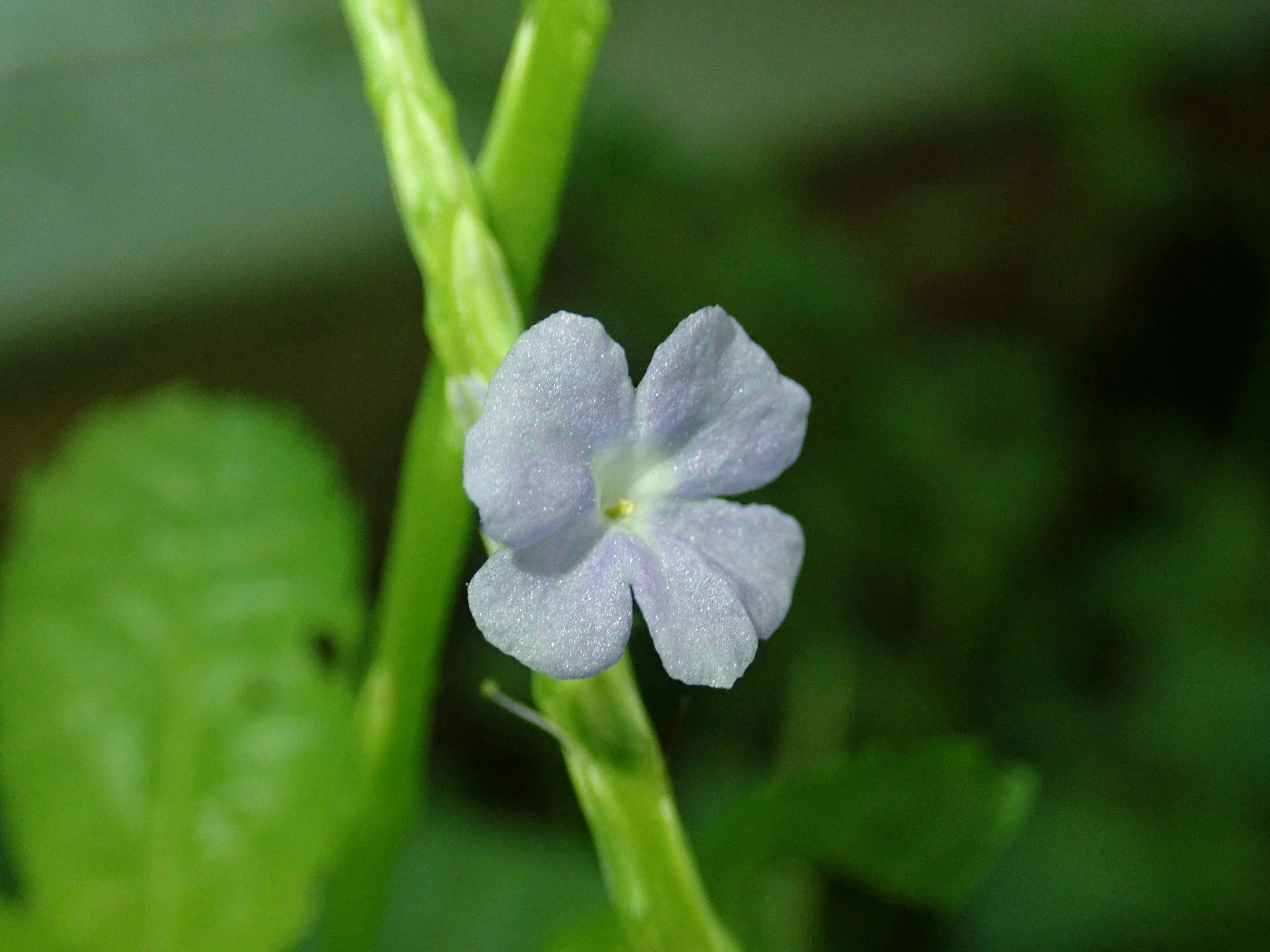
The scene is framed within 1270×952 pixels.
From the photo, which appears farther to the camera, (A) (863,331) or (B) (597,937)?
(A) (863,331)

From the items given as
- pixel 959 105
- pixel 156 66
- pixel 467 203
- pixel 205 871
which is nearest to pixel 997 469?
pixel 959 105

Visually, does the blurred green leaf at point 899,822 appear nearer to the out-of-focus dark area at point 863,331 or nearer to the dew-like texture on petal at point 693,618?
the dew-like texture on petal at point 693,618

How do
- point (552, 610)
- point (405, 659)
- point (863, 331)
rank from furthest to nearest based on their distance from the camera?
point (863, 331)
point (405, 659)
point (552, 610)

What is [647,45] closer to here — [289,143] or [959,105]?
[289,143]

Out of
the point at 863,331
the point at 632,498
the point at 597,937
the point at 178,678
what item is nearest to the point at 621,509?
the point at 632,498

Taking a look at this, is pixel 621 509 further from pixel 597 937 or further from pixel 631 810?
pixel 597 937

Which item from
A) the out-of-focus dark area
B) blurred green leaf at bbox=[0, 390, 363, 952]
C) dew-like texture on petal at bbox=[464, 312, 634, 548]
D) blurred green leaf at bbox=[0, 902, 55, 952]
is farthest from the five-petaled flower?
the out-of-focus dark area

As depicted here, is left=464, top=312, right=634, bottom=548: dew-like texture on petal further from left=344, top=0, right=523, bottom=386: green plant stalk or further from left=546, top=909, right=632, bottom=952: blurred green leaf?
left=546, top=909, right=632, bottom=952: blurred green leaf

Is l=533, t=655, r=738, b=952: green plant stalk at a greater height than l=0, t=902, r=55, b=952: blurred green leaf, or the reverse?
l=0, t=902, r=55, b=952: blurred green leaf
